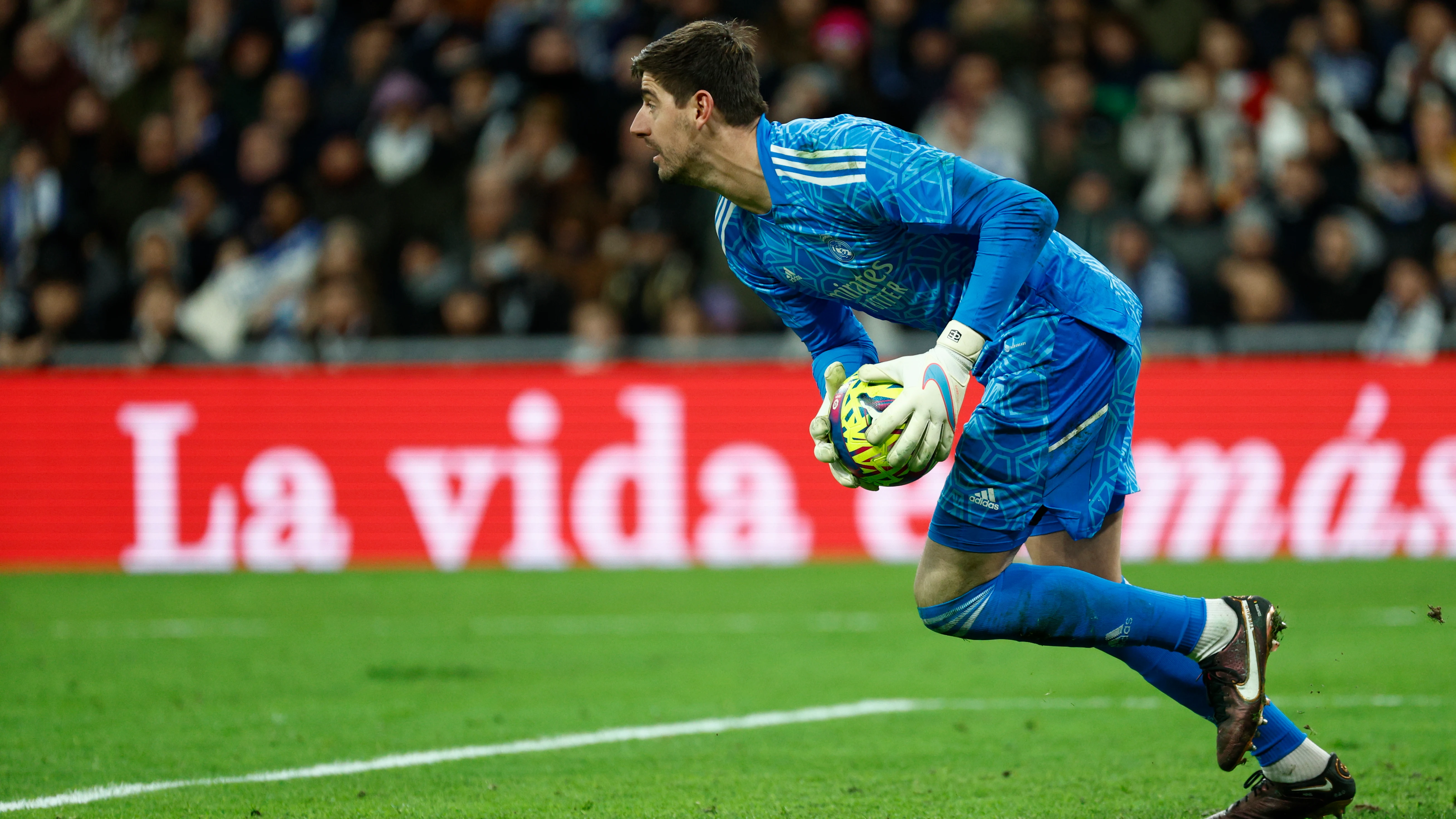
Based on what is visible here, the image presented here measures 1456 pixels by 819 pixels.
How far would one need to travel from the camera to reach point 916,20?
14.4 m

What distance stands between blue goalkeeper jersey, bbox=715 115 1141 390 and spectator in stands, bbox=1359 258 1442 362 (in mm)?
8117

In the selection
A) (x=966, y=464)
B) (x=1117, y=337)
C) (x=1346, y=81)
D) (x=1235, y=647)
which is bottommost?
(x=1235, y=647)

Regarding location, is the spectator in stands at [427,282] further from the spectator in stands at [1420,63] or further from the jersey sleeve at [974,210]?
the jersey sleeve at [974,210]

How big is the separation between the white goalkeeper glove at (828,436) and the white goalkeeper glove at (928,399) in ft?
0.45

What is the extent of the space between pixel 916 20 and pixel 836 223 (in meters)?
10.8

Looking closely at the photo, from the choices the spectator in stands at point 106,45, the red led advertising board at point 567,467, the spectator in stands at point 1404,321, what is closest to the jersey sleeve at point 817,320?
the red led advertising board at point 567,467

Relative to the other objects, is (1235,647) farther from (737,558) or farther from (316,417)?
(316,417)

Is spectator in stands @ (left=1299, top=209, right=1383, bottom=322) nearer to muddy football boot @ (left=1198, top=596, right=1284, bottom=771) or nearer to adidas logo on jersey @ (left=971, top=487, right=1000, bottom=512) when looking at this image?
muddy football boot @ (left=1198, top=596, right=1284, bottom=771)

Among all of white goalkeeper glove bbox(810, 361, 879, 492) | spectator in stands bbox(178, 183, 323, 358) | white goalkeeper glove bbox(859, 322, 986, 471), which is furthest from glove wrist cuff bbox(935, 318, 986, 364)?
spectator in stands bbox(178, 183, 323, 358)

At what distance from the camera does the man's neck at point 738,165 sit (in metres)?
4.26

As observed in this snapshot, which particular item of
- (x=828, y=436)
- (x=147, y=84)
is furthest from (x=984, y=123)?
(x=828, y=436)

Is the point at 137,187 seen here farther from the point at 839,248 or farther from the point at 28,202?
the point at 839,248

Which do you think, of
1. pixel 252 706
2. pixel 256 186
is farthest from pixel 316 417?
pixel 252 706

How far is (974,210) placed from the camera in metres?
4.05
